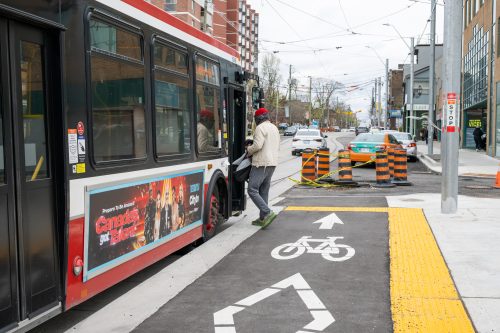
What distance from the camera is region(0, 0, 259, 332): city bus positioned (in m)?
3.81

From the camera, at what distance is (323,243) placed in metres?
8.02

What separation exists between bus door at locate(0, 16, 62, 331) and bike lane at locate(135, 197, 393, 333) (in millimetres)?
Result: 1057

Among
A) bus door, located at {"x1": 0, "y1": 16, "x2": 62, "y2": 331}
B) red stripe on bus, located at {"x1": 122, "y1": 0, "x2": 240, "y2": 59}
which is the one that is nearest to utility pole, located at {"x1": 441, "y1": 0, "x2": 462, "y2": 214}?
red stripe on bus, located at {"x1": 122, "y1": 0, "x2": 240, "y2": 59}

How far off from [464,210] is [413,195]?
2844mm

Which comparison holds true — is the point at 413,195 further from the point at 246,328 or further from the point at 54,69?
the point at 54,69

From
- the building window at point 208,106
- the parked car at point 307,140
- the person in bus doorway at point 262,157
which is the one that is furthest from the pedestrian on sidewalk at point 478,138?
the building window at point 208,106

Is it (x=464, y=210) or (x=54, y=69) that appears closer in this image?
(x=54, y=69)

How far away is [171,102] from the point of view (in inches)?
259

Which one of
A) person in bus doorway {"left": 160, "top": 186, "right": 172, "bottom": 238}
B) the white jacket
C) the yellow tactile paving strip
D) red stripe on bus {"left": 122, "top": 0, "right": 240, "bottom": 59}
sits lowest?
the yellow tactile paving strip

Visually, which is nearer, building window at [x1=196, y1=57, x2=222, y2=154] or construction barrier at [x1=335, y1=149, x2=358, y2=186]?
building window at [x1=196, y1=57, x2=222, y2=154]

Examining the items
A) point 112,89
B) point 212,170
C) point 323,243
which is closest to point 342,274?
point 323,243

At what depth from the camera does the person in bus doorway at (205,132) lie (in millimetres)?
7598

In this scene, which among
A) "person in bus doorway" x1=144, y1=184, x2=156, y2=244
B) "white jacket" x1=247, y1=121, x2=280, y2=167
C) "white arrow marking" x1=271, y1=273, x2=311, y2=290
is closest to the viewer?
"person in bus doorway" x1=144, y1=184, x2=156, y2=244

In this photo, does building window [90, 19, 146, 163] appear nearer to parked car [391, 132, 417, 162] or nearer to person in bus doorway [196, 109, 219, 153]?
person in bus doorway [196, 109, 219, 153]
